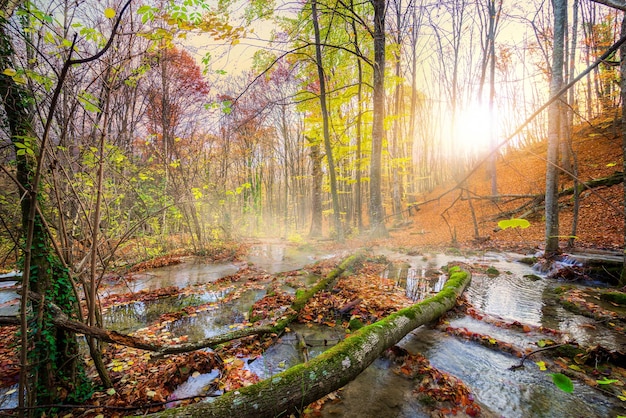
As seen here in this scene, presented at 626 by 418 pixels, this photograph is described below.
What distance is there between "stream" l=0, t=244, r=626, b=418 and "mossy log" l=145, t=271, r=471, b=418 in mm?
422

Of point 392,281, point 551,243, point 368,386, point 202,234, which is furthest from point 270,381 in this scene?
point 202,234

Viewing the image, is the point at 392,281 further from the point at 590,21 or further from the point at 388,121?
the point at 590,21

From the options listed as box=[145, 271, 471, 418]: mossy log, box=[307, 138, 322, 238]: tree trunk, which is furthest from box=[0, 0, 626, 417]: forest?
box=[307, 138, 322, 238]: tree trunk

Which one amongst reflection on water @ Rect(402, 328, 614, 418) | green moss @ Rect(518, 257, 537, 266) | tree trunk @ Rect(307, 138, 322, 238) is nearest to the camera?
reflection on water @ Rect(402, 328, 614, 418)

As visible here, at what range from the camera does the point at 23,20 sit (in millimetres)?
2926

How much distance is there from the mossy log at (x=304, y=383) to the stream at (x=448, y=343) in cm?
42

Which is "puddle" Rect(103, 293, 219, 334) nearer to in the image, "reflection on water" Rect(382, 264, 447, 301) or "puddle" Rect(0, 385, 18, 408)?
"puddle" Rect(0, 385, 18, 408)

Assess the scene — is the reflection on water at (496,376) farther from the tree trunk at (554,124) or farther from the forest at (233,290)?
the tree trunk at (554,124)

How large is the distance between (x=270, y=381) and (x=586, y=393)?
10.9ft

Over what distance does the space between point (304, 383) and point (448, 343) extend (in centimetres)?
256

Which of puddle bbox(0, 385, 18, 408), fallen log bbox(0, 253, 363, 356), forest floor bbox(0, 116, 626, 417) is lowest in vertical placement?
puddle bbox(0, 385, 18, 408)

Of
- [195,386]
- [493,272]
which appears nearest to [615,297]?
[493,272]

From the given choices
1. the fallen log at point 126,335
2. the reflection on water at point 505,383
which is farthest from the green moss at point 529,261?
the fallen log at point 126,335

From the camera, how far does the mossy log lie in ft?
6.81
